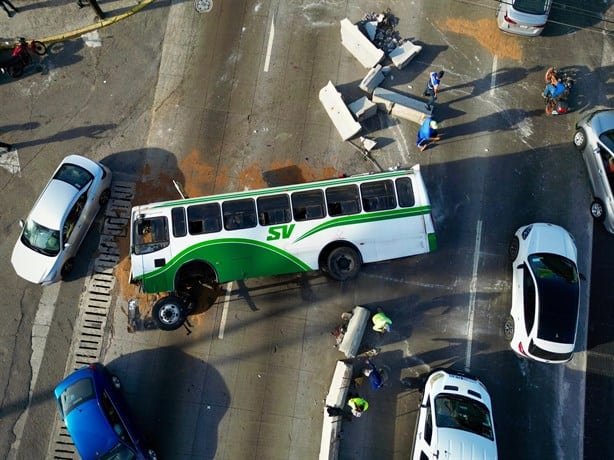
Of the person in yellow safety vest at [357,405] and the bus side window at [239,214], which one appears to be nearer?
the bus side window at [239,214]

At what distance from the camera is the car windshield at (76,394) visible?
1208cm

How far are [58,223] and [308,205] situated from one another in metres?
7.84

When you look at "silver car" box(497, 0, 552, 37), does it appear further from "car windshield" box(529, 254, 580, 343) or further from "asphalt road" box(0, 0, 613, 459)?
"car windshield" box(529, 254, 580, 343)

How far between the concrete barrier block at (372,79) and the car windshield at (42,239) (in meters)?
11.1

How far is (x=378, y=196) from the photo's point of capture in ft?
38.7

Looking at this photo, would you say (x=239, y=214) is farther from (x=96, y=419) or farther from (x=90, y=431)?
(x=90, y=431)

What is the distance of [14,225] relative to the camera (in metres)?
14.2

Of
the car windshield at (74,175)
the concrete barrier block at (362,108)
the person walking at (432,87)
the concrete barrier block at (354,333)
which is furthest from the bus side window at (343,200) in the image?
the car windshield at (74,175)

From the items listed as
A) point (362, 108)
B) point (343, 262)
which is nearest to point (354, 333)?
point (343, 262)

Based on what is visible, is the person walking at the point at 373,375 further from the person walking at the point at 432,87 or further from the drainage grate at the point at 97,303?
the person walking at the point at 432,87

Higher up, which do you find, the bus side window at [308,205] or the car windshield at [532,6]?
the car windshield at [532,6]

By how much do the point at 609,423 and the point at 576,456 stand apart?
1495mm

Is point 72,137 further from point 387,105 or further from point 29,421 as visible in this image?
point 387,105

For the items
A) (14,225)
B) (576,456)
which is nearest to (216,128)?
(14,225)
